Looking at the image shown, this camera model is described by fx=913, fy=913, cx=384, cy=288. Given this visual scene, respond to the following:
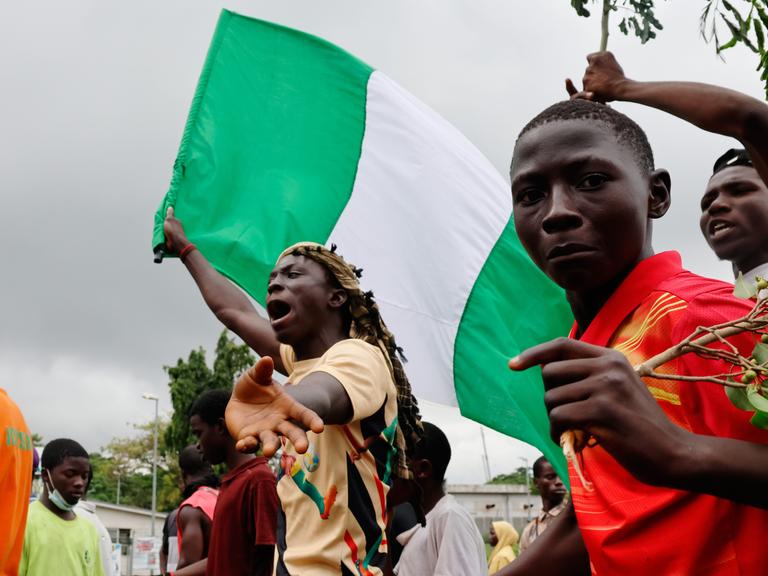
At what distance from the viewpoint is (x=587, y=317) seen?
211cm

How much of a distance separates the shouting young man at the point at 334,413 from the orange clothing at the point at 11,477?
1.26m

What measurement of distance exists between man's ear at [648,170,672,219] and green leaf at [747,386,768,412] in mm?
758

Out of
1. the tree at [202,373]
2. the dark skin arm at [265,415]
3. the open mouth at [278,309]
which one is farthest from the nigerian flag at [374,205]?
the tree at [202,373]

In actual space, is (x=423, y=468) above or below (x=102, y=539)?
above

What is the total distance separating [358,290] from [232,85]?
2575 millimetres

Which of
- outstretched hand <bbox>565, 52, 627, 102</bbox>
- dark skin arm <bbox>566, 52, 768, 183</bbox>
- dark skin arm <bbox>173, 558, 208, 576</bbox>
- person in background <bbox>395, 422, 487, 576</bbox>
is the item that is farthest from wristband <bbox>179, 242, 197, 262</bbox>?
dark skin arm <bbox>566, 52, 768, 183</bbox>

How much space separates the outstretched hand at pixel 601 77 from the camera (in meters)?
2.12

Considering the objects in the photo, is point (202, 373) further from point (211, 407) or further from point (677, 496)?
point (677, 496)

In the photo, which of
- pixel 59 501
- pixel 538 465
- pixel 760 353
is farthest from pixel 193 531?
pixel 760 353

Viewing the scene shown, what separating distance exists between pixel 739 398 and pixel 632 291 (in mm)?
504

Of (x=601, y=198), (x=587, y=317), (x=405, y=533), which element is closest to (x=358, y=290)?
(x=587, y=317)

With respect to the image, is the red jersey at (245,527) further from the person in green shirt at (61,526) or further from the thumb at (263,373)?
the person in green shirt at (61,526)

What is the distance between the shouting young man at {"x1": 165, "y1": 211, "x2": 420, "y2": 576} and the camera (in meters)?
2.93

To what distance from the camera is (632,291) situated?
1873 millimetres
